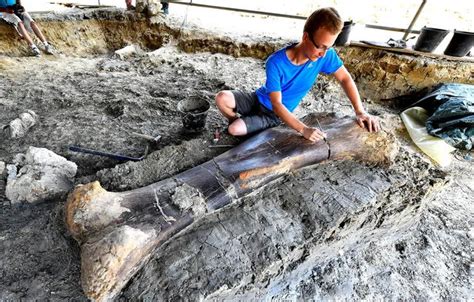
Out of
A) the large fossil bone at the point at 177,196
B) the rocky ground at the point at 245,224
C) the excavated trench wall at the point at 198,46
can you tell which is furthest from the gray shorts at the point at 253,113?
the excavated trench wall at the point at 198,46

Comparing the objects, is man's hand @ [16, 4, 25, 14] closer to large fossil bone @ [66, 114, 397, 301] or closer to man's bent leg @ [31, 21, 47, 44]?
man's bent leg @ [31, 21, 47, 44]

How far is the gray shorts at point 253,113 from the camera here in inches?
95.3

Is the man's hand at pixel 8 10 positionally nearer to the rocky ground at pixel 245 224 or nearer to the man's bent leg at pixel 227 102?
the rocky ground at pixel 245 224

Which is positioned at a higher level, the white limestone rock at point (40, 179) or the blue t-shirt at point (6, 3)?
the blue t-shirt at point (6, 3)

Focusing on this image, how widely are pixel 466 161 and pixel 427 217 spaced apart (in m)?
1.56

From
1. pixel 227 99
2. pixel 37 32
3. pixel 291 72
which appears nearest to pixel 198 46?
pixel 37 32

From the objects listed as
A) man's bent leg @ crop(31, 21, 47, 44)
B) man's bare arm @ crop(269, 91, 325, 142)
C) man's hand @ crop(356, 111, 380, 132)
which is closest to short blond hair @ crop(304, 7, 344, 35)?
man's bare arm @ crop(269, 91, 325, 142)

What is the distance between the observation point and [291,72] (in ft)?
6.95

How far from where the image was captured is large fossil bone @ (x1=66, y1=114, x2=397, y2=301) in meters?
1.26

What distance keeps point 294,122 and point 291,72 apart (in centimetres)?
43

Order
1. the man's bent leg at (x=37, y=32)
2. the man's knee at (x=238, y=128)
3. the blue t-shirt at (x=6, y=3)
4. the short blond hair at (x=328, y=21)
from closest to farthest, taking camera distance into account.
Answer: the short blond hair at (x=328, y=21), the man's knee at (x=238, y=128), the blue t-shirt at (x=6, y=3), the man's bent leg at (x=37, y=32)

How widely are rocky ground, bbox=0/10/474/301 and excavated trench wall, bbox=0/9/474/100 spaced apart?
149cm

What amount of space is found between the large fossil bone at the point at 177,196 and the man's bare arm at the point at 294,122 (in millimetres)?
71

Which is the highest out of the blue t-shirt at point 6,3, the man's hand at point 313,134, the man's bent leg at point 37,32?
the man's hand at point 313,134
